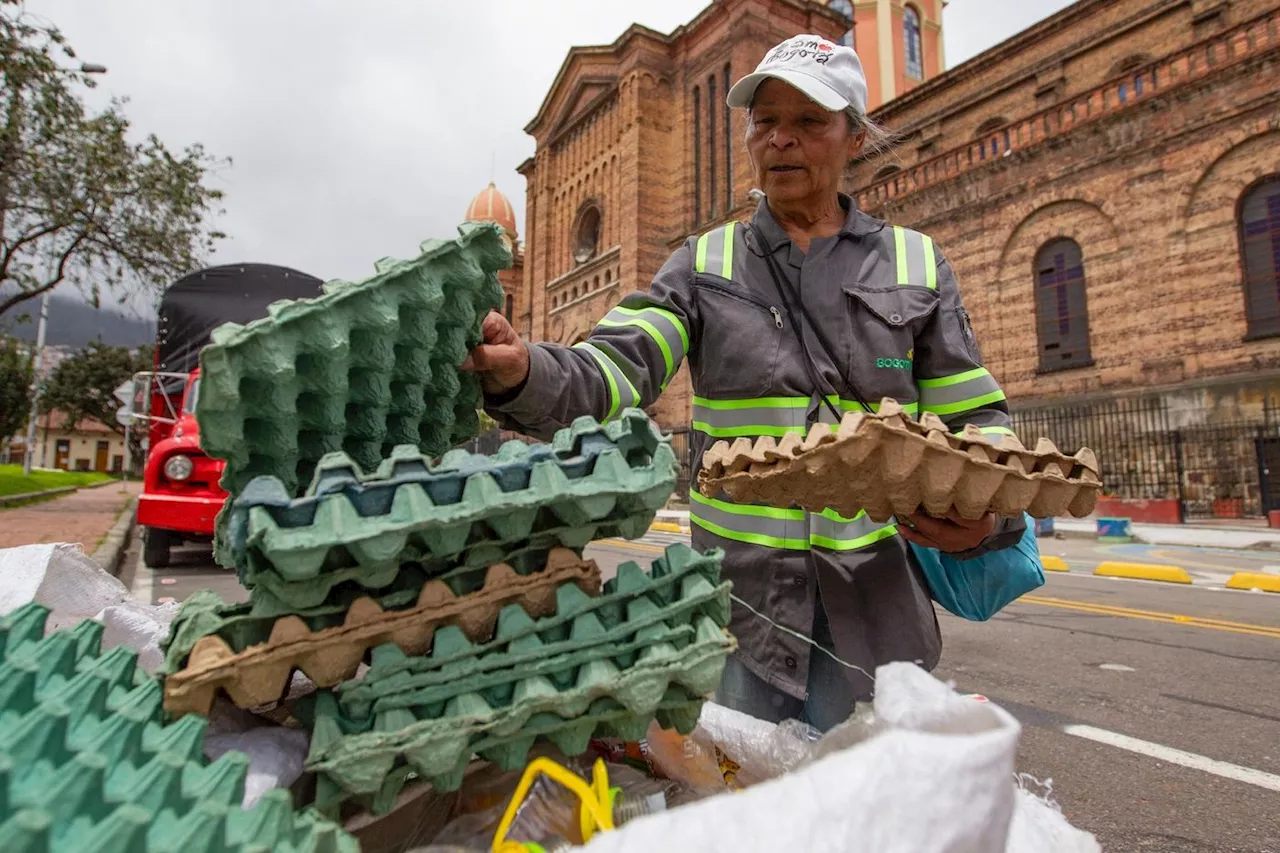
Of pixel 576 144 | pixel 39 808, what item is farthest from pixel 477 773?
pixel 576 144

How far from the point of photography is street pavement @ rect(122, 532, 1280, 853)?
2.56m

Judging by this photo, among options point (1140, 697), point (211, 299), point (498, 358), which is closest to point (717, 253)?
point (498, 358)

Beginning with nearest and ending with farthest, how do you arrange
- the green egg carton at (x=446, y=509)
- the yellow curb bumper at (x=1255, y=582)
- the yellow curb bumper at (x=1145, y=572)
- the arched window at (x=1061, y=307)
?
the green egg carton at (x=446, y=509) < the yellow curb bumper at (x=1255, y=582) < the yellow curb bumper at (x=1145, y=572) < the arched window at (x=1061, y=307)

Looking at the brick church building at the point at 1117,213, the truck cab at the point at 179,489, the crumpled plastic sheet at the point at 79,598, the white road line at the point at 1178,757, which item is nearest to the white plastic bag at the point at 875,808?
the crumpled plastic sheet at the point at 79,598

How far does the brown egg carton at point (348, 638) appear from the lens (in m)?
0.78

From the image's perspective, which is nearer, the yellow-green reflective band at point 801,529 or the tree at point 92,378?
the yellow-green reflective band at point 801,529

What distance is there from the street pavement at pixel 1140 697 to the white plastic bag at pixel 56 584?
5.10ft

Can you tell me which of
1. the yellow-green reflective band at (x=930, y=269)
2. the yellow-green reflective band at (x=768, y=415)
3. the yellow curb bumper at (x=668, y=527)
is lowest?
the yellow curb bumper at (x=668, y=527)

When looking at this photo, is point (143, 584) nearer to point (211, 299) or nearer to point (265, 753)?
point (211, 299)

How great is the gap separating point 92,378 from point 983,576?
59.7 metres

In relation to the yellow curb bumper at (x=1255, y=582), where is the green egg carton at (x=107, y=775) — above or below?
above

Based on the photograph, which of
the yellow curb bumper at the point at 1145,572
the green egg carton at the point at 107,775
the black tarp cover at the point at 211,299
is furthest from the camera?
the black tarp cover at the point at 211,299

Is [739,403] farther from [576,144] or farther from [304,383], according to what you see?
[576,144]

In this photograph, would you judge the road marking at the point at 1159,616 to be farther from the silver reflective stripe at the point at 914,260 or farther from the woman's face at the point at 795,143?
the woman's face at the point at 795,143
